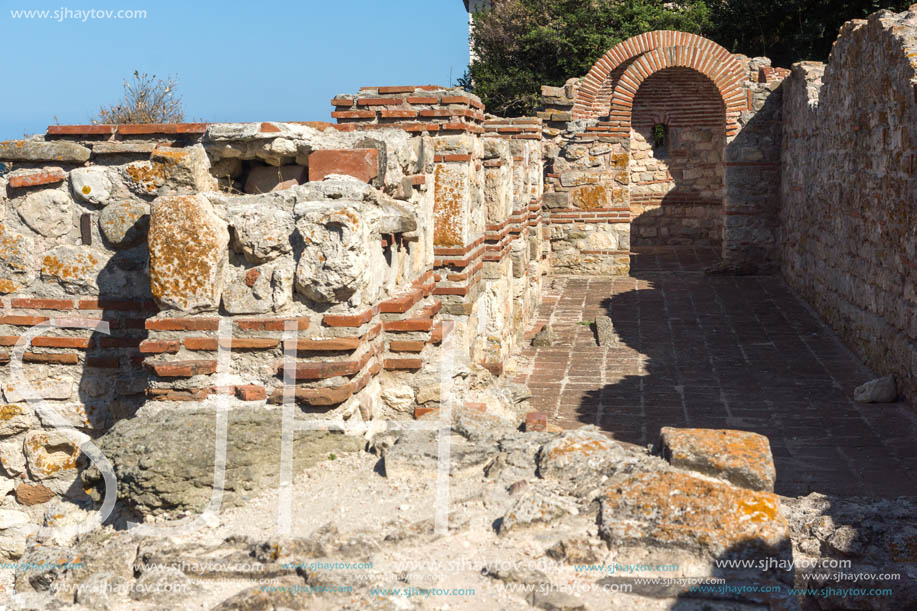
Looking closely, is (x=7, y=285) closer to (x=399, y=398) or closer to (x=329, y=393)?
(x=329, y=393)

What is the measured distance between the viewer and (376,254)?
3.47 m

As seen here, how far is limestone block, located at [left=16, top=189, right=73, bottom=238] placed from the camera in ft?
12.1

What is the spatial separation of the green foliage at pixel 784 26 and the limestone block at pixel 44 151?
45.2 feet

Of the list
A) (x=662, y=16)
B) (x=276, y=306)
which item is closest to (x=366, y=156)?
(x=276, y=306)

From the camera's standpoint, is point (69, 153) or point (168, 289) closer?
point (168, 289)

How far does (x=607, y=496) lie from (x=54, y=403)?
2563 millimetres

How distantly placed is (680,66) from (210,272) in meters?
10.6

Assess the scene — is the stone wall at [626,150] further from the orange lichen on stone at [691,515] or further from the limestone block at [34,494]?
the orange lichen on stone at [691,515]

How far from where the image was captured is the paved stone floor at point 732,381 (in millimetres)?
5047

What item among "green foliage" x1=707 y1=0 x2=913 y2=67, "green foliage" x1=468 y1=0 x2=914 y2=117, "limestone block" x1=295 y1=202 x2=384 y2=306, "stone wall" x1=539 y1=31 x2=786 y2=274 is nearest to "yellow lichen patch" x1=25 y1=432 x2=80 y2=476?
"limestone block" x1=295 y1=202 x2=384 y2=306

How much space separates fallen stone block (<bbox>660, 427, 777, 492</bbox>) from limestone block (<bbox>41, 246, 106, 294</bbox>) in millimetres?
2457

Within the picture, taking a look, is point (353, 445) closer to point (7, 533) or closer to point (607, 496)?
point (607, 496)

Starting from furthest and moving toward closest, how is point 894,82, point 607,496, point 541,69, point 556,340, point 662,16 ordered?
point 541,69 → point 662,16 → point 556,340 → point 894,82 → point 607,496

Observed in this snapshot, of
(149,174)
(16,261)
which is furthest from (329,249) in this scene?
(16,261)
